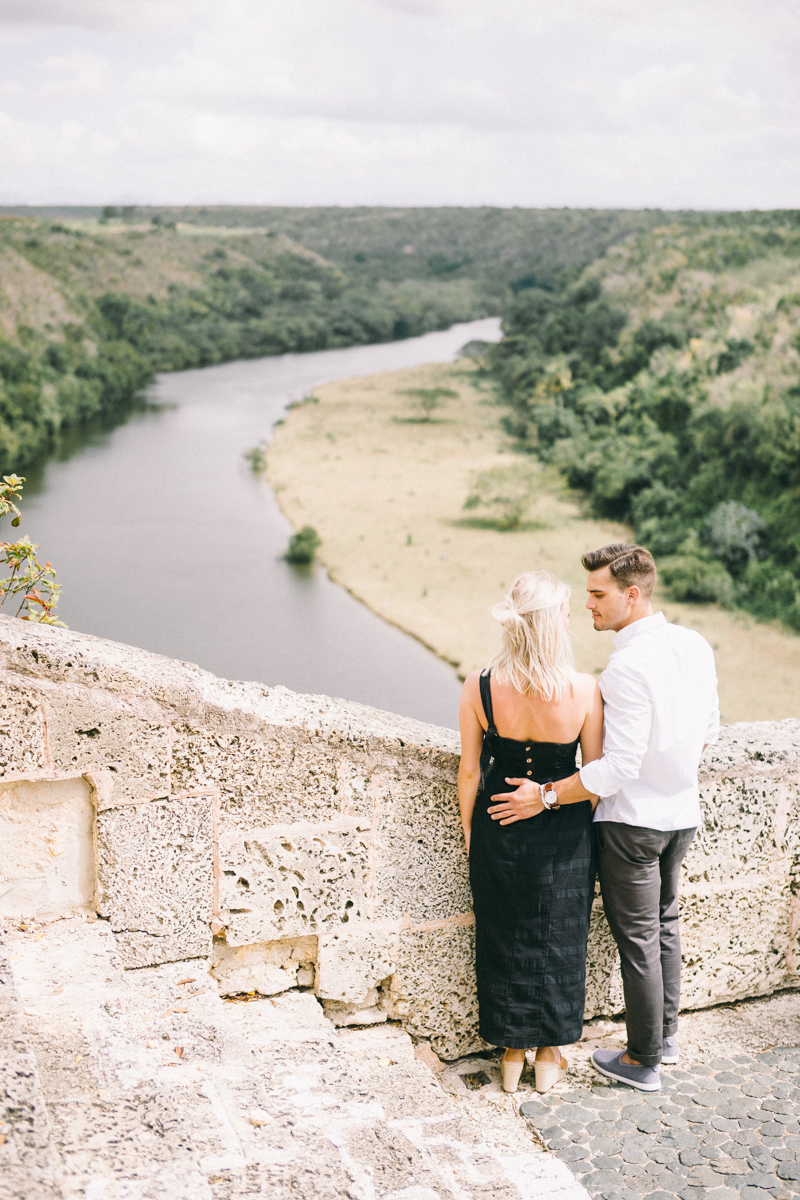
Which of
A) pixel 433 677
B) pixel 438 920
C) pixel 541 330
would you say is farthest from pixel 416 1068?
pixel 541 330

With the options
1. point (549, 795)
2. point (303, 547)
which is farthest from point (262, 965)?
point (303, 547)

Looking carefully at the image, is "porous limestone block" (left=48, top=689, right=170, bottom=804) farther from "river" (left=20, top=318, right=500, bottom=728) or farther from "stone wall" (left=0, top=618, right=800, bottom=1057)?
"river" (left=20, top=318, right=500, bottom=728)

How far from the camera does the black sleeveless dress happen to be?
2.69m

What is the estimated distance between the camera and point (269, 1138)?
6.60 ft

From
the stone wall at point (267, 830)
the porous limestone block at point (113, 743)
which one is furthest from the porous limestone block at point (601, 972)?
the porous limestone block at point (113, 743)

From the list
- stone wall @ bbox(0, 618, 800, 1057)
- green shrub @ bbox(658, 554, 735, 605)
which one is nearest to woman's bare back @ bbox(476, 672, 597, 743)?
stone wall @ bbox(0, 618, 800, 1057)

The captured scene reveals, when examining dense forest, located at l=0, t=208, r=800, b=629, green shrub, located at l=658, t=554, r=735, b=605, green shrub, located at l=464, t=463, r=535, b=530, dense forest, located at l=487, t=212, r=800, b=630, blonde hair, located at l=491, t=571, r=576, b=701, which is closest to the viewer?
blonde hair, located at l=491, t=571, r=576, b=701

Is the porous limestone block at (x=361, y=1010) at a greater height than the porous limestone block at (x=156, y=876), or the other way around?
the porous limestone block at (x=156, y=876)

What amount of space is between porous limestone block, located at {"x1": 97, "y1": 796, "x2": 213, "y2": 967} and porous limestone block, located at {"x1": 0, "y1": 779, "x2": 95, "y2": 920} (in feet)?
0.15

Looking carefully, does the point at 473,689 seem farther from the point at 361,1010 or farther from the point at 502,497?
the point at 502,497

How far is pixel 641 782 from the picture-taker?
271cm

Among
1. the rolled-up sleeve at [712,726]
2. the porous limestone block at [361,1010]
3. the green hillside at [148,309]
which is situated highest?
the green hillside at [148,309]

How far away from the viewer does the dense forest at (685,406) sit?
2570 cm

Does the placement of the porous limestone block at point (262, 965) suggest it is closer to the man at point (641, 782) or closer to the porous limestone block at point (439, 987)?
the porous limestone block at point (439, 987)
